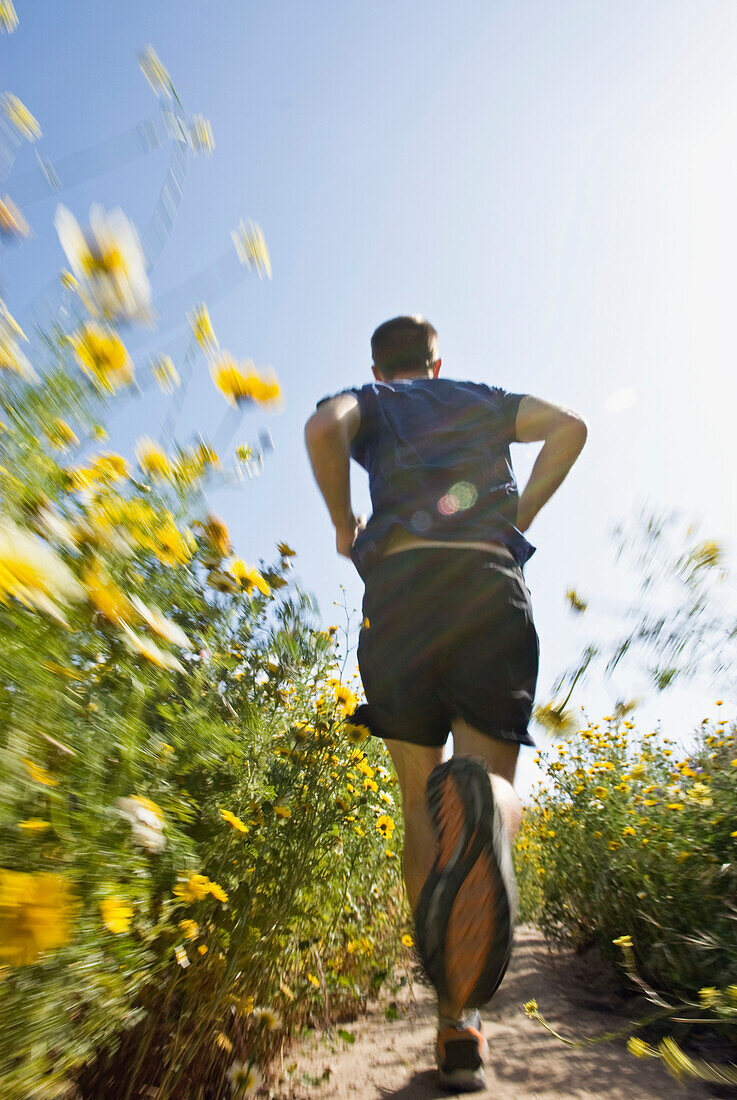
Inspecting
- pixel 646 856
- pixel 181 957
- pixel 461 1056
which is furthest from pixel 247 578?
pixel 646 856

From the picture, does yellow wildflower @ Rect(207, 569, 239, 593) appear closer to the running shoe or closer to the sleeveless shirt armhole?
the sleeveless shirt armhole

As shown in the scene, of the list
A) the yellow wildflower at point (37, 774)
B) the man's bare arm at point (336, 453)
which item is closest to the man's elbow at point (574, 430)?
the man's bare arm at point (336, 453)

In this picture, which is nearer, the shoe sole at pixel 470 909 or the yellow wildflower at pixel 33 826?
the yellow wildflower at pixel 33 826

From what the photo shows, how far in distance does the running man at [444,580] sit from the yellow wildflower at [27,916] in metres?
0.66

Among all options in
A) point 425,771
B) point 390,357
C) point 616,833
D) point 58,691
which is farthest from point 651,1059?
point 390,357

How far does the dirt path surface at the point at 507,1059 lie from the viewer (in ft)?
4.82

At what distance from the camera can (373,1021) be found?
1.99m

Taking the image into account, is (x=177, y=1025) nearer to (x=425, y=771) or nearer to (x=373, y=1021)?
(x=425, y=771)

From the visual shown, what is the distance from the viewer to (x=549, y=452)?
1.74 metres

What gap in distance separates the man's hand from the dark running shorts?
0.21m

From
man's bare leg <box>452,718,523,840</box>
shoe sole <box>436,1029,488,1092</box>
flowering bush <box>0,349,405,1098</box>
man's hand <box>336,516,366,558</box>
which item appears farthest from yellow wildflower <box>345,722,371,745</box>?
shoe sole <box>436,1029,488,1092</box>

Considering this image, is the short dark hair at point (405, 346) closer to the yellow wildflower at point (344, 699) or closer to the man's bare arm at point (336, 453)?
the man's bare arm at point (336, 453)

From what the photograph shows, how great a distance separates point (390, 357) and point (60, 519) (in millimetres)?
1408

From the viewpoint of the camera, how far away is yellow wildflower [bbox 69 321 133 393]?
3.56 feet
